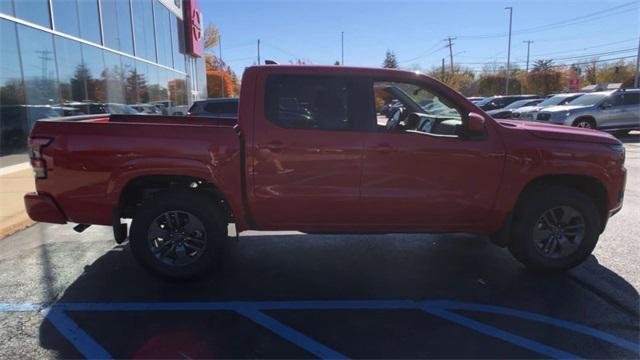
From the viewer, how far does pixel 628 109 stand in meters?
17.6

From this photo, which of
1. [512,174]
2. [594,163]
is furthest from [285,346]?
[594,163]

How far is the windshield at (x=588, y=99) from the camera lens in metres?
17.7

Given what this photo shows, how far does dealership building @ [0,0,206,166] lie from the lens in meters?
12.1

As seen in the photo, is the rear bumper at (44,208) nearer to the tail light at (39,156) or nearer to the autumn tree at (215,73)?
the tail light at (39,156)

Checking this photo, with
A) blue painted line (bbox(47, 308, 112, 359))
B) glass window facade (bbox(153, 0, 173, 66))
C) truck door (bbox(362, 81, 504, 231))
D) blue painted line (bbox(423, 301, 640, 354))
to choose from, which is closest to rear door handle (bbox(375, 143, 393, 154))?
truck door (bbox(362, 81, 504, 231))

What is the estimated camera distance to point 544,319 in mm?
3951

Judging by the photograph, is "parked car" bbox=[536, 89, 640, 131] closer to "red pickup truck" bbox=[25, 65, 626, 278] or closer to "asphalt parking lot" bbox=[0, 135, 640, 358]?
"asphalt parking lot" bbox=[0, 135, 640, 358]

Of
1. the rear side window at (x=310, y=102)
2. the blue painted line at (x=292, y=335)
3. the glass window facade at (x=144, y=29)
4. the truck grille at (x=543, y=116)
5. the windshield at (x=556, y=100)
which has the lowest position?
the blue painted line at (x=292, y=335)

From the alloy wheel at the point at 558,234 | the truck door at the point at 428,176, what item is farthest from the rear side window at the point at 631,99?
the truck door at the point at 428,176

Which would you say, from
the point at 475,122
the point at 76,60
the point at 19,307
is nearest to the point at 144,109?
the point at 76,60

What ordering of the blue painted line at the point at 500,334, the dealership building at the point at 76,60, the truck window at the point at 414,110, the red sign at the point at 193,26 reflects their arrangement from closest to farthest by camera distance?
1. the blue painted line at the point at 500,334
2. the truck window at the point at 414,110
3. the dealership building at the point at 76,60
4. the red sign at the point at 193,26

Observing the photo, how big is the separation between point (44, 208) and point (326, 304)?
2758mm

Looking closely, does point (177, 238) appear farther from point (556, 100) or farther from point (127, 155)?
point (556, 100)

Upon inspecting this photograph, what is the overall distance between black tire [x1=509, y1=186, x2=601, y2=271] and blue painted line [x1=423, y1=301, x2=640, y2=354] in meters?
0.96
